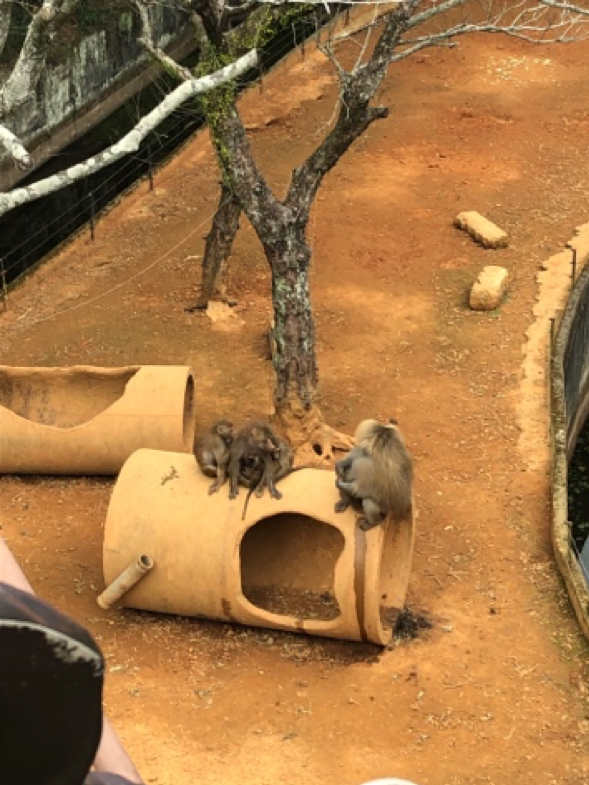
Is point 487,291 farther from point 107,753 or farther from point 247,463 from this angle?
point 107,753

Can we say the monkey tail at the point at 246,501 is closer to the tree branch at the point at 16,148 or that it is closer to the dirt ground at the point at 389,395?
the dirt ground at the point at 389,395

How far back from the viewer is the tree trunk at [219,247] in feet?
43.3

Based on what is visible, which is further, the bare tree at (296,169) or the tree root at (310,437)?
the tree root at (310,437)

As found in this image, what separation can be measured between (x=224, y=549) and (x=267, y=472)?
2.20 ft

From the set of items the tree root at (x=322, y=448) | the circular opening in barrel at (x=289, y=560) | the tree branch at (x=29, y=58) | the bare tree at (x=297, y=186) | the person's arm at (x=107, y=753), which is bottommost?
the circular opening in barrel at (x=289, y=560)

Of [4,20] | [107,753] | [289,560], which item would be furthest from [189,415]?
[107,753]

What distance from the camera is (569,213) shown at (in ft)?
52.5

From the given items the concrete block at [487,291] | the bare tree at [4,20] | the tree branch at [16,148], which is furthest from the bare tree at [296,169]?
the tree branch at [16,148]

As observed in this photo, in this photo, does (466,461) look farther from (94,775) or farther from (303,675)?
(94,775)

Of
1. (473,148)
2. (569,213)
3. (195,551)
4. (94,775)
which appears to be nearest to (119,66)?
(473,148)

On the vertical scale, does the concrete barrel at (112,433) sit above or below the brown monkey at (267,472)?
below

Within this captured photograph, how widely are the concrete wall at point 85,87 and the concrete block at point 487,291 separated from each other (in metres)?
8.95

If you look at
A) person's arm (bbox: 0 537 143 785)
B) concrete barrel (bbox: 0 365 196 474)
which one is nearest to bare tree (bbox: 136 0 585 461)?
concrete barrel (bbox: 0 365 196 474)

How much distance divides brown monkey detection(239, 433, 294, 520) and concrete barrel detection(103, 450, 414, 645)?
7 centimetres
